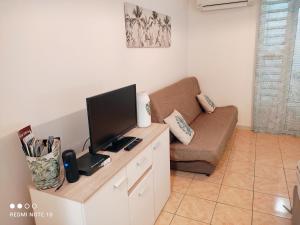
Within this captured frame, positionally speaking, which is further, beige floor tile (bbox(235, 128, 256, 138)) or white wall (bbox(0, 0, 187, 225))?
beige floor tile (bbox(235, 128, 256, 138))

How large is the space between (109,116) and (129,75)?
877mm

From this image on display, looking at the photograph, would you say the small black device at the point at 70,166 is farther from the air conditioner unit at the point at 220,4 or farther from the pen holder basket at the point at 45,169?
the air conditioner unit at the point at 220,4

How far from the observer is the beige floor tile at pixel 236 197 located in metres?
2.15

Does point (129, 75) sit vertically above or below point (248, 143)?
above

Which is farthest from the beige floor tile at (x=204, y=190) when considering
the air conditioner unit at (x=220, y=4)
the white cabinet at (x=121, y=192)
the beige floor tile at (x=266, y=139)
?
the air conditioner unit at (x=220, y=4)

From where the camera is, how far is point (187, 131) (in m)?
2.64

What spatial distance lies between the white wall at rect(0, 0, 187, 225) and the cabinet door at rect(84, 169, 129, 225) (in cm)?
53

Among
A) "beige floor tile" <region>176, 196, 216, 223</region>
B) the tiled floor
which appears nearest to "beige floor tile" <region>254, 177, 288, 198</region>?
the tiled floor

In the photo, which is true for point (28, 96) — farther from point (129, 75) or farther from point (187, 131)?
point (187, 131)

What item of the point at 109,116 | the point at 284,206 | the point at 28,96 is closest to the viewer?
the point at 28,96

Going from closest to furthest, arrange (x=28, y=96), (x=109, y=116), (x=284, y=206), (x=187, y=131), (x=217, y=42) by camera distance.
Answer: (x=28, y=96)
(x=109, y=116)
(x=284, y=206)
(x=187, y=131)
(x=217, y=42)

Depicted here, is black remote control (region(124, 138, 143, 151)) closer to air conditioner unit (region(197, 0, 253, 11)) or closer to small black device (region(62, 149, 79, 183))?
small black device (region(62, 149, 79, 183))

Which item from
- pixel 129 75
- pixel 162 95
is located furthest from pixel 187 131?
pixel 129 75

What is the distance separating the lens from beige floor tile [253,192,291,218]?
203 cm
